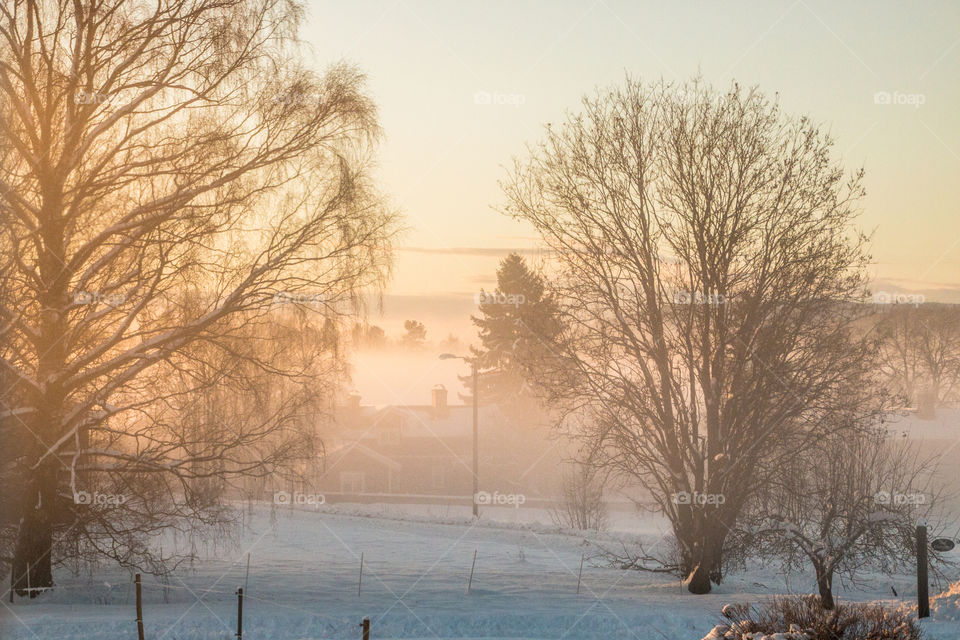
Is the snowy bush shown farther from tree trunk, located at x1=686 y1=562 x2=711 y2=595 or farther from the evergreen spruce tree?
the evergreen spruce tree

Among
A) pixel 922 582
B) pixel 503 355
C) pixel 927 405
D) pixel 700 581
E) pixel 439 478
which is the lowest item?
pixel 439 478

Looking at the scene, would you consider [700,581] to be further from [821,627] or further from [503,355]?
[503,355]

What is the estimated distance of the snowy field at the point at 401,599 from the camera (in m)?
13.1

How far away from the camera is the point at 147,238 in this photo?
48.8 ft

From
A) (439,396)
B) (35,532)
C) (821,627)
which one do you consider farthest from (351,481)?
(821,627)

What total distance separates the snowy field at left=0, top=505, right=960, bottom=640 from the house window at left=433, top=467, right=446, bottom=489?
26.8 metres

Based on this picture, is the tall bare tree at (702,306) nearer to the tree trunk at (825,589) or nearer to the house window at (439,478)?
the tree trunk at (825,589)

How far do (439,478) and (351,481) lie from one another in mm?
5217

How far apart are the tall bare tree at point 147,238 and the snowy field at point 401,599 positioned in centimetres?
170

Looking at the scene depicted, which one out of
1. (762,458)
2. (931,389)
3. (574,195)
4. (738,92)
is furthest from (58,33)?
(931,389)

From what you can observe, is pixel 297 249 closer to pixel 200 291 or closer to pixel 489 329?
pixel 200 291

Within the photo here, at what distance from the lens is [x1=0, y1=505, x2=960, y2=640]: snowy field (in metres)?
13.1

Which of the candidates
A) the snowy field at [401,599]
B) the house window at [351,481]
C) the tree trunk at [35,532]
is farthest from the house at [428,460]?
the tree trunk at [35,532]

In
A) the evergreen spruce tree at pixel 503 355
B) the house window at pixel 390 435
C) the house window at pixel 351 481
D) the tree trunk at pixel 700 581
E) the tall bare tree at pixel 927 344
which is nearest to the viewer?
the tree trunk at pixel 700 581
